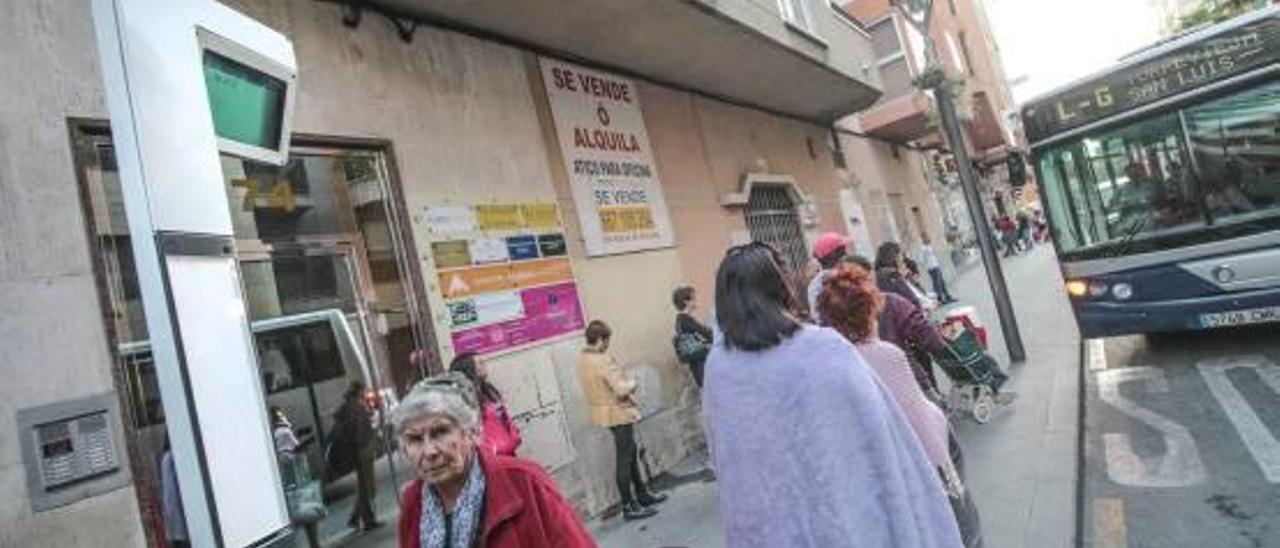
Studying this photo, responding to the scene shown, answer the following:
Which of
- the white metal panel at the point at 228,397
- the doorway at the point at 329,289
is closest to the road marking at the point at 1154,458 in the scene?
the doorway at the point at 329,289

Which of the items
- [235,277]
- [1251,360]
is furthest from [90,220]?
[1251,360]

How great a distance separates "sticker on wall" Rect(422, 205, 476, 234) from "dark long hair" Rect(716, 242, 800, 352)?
4367 mm

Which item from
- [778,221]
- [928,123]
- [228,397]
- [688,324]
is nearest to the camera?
[228,397]

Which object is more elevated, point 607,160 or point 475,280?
point 607,160

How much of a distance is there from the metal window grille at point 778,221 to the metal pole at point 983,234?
2815mm

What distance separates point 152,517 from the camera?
444 centimetres

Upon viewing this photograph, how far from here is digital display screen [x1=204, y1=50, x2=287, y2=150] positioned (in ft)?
7.16

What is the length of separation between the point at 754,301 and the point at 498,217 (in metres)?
4.98

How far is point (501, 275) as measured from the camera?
7184 millimetres

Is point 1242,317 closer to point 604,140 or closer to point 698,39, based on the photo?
point 698,39

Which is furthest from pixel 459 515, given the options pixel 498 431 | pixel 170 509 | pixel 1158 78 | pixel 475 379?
pixel 1158 78

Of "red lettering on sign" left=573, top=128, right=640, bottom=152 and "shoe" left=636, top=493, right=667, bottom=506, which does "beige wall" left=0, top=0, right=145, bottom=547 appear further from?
"red lettering on sign" left=573, top=128, right=640, bottom=152

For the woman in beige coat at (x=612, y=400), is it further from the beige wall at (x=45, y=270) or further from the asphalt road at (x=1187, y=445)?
the beige wall at (x=45, y=270)

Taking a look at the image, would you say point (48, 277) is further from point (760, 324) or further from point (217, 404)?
point (760, 324)
